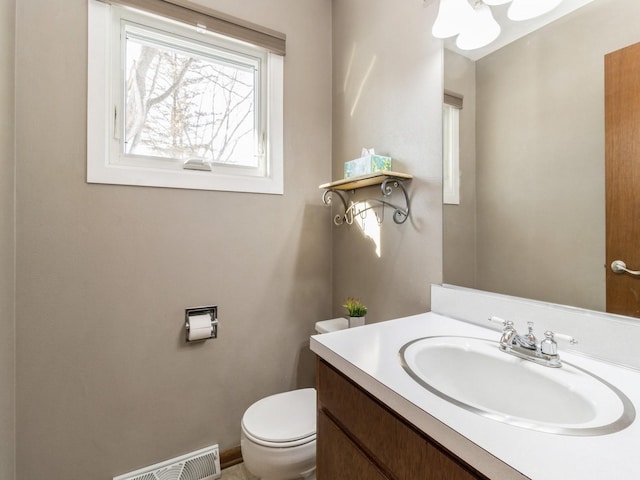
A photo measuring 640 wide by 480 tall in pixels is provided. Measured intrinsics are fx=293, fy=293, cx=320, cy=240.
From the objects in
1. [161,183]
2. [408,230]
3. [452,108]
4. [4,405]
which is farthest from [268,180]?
[4,405]

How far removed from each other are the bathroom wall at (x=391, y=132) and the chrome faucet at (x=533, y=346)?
0.41 m

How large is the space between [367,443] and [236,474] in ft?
4.00

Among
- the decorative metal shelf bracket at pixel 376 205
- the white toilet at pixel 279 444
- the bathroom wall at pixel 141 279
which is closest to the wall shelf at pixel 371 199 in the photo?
the decorative metal shelf bracket at pixel 376 205

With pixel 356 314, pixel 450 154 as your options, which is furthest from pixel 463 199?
pixel 356 314

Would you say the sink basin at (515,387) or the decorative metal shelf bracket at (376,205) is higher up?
the decorative metal shelf bracket at (376,205)

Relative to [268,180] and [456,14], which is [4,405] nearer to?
[268,180]

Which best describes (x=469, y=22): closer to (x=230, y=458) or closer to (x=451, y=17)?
(x=451, y=17)

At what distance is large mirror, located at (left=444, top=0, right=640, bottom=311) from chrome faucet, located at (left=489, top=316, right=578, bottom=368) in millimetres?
156

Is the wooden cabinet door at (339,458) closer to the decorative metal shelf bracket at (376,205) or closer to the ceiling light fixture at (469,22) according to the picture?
the decorative metal shelf bracket at (376,205)

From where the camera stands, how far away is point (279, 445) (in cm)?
115

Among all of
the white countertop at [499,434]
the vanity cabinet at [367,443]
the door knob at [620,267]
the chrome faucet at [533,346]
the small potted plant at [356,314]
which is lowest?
the vanity cabinet at [367,443]

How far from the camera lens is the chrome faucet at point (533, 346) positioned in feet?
2.43

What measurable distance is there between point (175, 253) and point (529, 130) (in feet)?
5.09

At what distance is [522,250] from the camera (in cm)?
96
